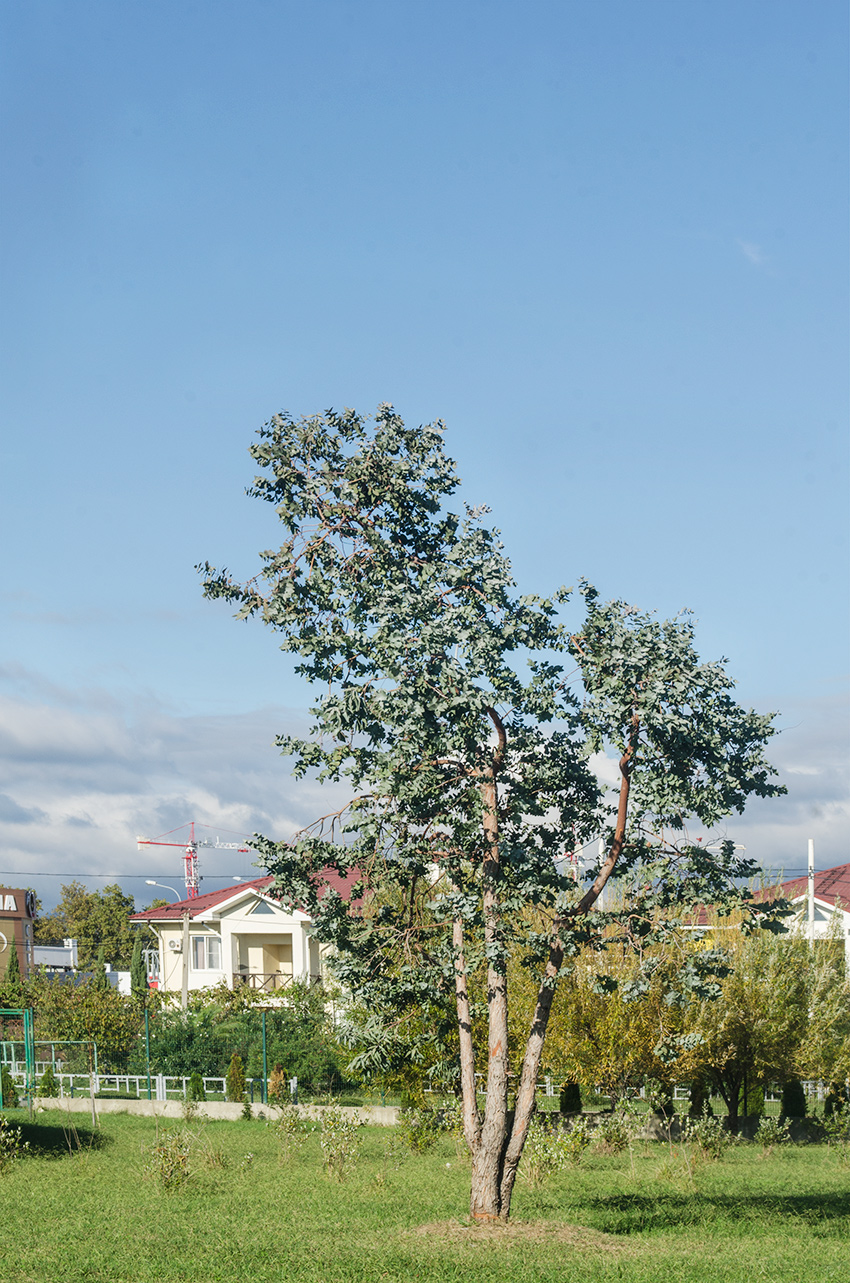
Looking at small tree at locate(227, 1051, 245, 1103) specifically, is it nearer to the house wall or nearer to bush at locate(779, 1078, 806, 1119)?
the house wall

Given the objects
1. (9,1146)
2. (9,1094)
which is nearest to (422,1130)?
(9,1146)

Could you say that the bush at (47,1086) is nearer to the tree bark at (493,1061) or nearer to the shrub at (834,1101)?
the shrub at (834,1101)

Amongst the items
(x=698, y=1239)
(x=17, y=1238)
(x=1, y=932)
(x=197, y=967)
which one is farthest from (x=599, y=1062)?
(x=1, y=932)

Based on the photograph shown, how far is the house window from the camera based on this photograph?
49.4 m

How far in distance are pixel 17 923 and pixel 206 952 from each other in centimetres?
2326

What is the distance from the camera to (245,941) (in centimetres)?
4947

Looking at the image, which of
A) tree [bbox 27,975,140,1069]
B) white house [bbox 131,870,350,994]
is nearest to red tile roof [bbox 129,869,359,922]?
white house [bbox 131,870,350,994]

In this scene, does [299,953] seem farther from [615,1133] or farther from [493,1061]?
[493,1061]

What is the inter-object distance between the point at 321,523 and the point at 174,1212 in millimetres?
9683

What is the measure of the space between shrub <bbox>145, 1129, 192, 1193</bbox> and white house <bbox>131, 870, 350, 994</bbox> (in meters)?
26.1

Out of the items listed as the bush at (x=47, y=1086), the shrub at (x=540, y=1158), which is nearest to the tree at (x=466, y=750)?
the shrub at (x=540, y=1158)

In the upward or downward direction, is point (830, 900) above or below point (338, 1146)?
above

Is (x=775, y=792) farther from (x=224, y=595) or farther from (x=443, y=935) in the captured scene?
(x=224, y=595)

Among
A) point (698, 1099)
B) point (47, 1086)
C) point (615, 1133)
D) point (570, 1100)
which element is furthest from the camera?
point (47, 1086)
